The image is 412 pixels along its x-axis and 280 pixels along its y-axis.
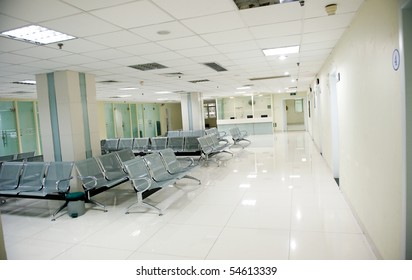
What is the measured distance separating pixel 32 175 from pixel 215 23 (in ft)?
13.9

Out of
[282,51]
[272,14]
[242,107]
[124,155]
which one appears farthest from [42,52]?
[242,107]

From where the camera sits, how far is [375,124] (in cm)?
257

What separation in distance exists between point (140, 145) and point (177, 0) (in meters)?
7.53

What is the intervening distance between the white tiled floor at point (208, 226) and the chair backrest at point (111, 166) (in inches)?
17.2

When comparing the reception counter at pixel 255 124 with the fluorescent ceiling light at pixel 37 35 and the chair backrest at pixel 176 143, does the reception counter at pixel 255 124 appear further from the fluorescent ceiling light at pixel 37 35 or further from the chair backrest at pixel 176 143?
the fluorescent ceiling light at pixel 37 35

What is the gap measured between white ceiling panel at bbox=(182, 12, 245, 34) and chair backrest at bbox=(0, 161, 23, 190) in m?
4.11

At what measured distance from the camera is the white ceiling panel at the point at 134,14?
8.99 ft

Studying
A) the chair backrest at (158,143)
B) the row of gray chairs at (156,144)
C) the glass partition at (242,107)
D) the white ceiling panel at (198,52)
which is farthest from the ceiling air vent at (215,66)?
the glass partition at (242,107)

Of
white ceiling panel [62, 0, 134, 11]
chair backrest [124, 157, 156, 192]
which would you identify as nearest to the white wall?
white ceiling panel [62, 0, 134, 11]

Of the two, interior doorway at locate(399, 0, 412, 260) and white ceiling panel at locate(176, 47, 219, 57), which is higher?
white ceiling panel at locate(176, 47, 219, 57)

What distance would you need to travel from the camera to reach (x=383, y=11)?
7.38ft

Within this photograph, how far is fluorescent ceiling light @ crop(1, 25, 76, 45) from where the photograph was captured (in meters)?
3.25

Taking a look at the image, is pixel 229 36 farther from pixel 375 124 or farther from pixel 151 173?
pixel 151 173

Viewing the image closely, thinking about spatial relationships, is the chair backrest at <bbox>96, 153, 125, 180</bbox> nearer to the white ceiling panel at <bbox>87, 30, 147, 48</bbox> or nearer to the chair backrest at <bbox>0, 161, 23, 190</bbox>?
the chair backrest at <bbox>0, 161, 23, 190</bbox>
